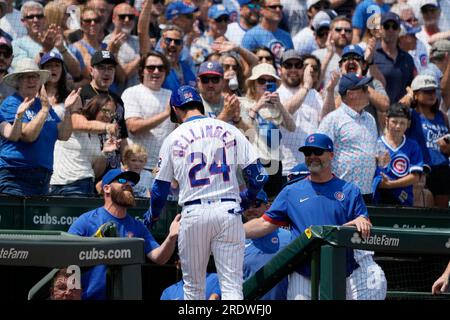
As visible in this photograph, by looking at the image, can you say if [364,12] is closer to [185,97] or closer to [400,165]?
[400,165]

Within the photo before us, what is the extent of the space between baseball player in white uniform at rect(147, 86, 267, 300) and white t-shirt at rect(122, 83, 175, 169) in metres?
3.02

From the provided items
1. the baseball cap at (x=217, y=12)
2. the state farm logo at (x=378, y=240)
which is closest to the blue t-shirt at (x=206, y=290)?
the state farm logo at (x=378, y=240)

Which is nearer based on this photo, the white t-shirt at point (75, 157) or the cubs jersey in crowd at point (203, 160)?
the cubs jersey in crowd at point (203, 160)

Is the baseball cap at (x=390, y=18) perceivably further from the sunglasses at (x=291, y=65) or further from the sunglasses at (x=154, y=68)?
the sunglasses at (x=154, y=68)

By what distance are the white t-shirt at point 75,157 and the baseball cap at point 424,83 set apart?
3.67 metres

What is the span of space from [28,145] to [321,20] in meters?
4.78

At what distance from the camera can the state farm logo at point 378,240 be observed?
6.77 metres

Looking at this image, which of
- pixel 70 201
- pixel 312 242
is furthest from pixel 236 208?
pixel 70 201

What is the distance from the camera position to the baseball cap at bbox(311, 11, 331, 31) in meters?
13.1

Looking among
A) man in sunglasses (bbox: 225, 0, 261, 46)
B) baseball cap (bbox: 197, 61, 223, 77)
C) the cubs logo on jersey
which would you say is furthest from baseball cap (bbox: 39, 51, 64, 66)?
man in sunglasses (bbox: 225, 0, 261, 46)

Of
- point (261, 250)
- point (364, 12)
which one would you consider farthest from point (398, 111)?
point (261, 250)

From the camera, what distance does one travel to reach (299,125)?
11.1 metres
